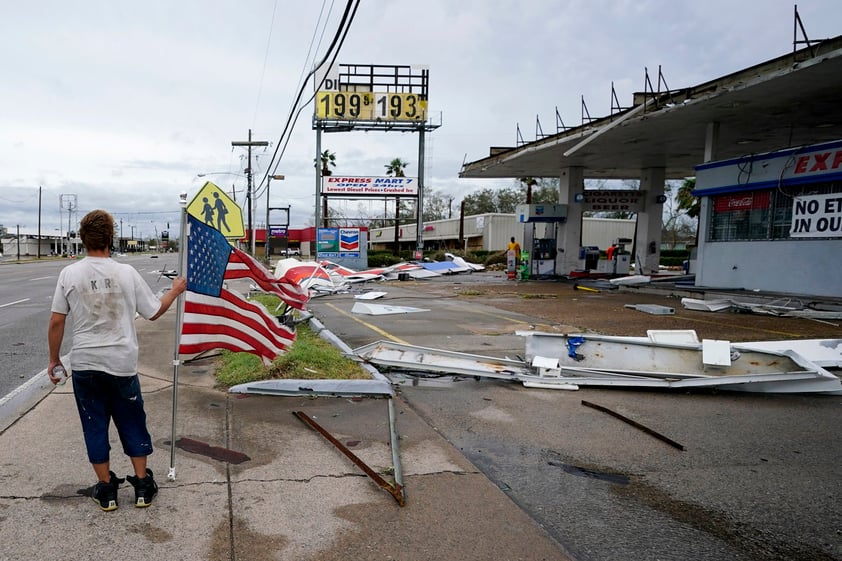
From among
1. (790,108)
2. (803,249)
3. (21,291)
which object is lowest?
(21,291)

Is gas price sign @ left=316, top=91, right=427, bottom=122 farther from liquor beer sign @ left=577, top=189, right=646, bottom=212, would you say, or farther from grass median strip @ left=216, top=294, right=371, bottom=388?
grass median strip @ left=216, top=294, right=371, bottom=388

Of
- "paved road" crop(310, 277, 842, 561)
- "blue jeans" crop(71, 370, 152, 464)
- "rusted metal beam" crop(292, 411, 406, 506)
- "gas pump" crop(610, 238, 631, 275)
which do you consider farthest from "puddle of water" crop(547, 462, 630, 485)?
"gas pump" crop(610, 238, 631, 275)

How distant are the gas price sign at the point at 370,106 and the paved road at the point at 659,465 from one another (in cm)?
3125

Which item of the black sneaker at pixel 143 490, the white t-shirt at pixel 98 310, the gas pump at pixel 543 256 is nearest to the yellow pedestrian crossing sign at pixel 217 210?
the white t-shirt at pixel 98 310

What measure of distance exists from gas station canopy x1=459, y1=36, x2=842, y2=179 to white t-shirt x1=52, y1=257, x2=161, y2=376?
1329cm

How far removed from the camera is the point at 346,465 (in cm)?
427

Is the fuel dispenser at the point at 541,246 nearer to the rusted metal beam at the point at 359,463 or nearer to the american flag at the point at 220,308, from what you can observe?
the american flag at the point at 220,308

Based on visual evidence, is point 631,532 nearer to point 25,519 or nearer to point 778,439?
point 778,439

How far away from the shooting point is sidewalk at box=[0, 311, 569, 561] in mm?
3115

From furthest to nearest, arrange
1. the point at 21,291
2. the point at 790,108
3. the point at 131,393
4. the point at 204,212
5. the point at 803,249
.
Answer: the point at 21,291, the point at 790,108, the point at 803,249, the point at 204,212, the point at 131,393

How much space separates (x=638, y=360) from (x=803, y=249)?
9805 millimetres

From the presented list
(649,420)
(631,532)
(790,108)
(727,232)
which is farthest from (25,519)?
(790,108)

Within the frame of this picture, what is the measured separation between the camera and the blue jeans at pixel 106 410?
3387 millimetres

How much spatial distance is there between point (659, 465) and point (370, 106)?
34695 millimetres
